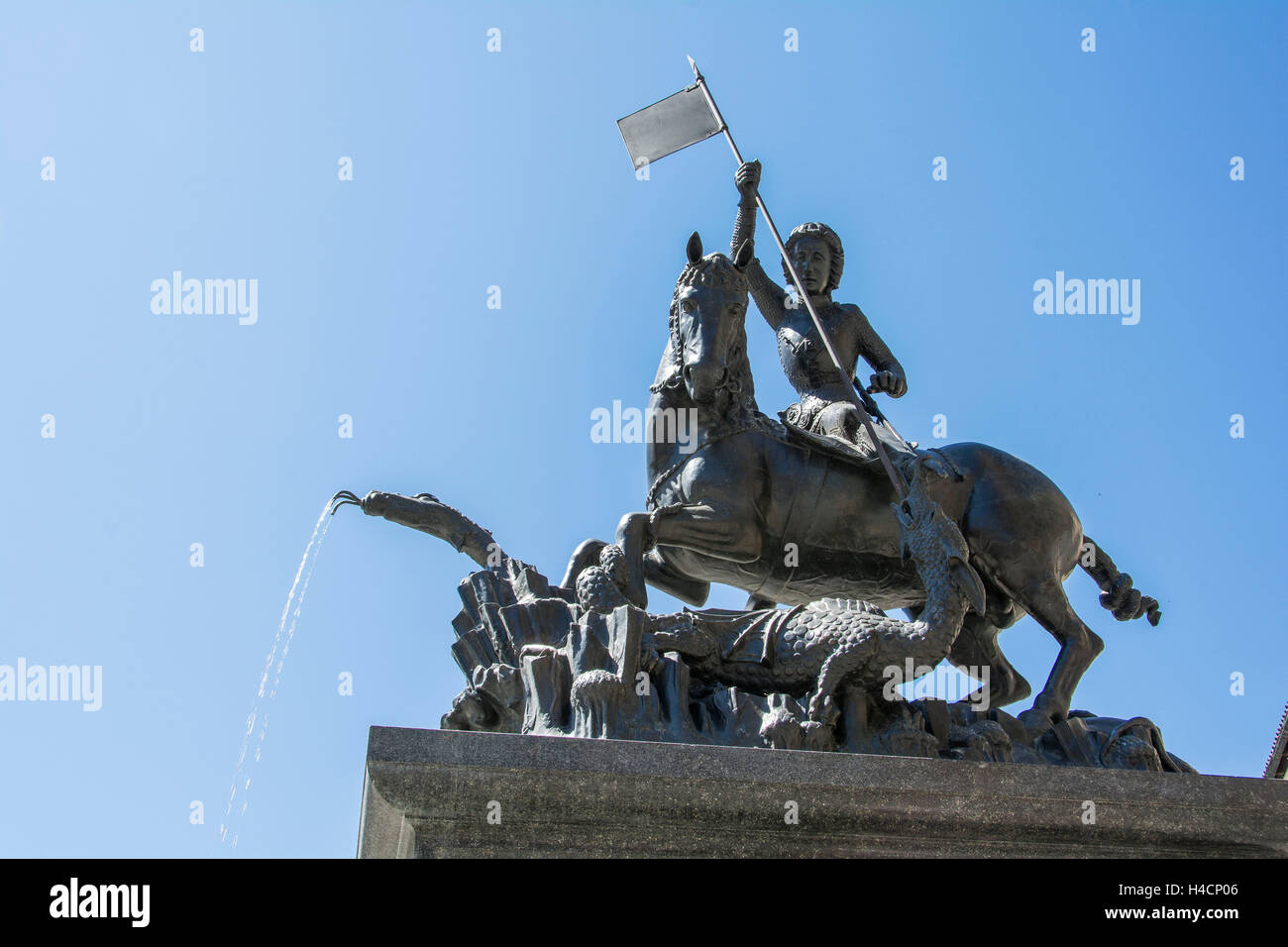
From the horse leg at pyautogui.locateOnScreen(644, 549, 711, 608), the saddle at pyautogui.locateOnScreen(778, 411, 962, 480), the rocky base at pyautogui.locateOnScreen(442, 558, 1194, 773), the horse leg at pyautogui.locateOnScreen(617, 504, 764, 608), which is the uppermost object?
the saddle at pyautogui.locateOnScreen(778, 411, 962, 480)

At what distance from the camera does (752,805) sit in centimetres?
669

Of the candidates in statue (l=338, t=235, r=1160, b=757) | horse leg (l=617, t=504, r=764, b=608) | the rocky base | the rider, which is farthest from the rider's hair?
the rocky base

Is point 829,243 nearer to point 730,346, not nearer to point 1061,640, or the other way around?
point 730,346

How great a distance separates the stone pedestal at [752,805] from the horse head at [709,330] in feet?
10.8

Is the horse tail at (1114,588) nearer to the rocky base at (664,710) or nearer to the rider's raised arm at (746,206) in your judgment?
the rocky base at (664,710)

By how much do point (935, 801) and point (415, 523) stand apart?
4.38 meters

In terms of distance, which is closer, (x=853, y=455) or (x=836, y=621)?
(x=836, y=621)

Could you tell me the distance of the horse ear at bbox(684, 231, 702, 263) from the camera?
974 centimetres

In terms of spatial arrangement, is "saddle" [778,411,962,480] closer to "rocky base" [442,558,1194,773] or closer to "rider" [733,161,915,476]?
"rider" [733,161,915,476]

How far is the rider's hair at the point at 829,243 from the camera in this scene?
36.8 feet

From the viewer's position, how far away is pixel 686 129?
1107cm

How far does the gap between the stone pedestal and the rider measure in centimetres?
384

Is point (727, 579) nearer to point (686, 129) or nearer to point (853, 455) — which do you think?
point (853, 455)
